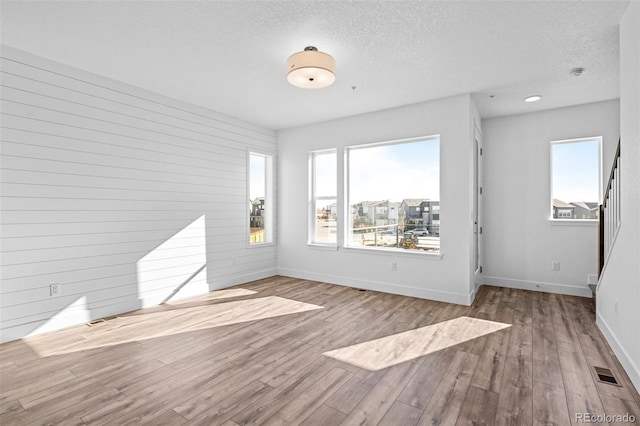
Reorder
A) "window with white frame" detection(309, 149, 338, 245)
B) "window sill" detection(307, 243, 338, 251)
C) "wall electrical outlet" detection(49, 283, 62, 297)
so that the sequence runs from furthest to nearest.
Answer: "window with white frame" detection(309, 149, 338, 245), "window sill" detection(307, 243, 338, 251), "wall electrical outlet" detection(49, 283, 62, 297)

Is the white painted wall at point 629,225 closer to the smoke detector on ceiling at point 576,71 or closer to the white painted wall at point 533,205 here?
the smoke detector on ceiling at point 576,71

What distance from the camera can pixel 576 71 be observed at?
11.5 feet

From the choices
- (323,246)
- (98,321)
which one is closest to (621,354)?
(323,246)

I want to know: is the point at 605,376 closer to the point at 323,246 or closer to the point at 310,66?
the point at 310,66

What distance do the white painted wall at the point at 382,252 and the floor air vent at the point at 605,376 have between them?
1740 mm

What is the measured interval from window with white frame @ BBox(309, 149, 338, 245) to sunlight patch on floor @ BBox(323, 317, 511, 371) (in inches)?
98.0

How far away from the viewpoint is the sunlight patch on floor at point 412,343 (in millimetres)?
2736

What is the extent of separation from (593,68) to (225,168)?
4.88 meters

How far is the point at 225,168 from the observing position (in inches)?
205

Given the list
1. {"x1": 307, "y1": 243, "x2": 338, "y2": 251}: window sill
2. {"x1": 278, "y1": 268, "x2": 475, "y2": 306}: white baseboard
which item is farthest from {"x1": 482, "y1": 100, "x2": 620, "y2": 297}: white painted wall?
{"x1": 307, "y1": 243, "x2": 338, "y2": 251}: window sill

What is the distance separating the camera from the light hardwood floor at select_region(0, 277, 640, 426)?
202 cm

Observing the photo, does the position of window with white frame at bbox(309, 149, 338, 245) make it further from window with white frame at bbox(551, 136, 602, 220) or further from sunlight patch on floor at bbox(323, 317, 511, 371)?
window with white frame at bbox(551, 136, 602, 220)

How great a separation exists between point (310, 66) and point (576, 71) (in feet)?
9.63

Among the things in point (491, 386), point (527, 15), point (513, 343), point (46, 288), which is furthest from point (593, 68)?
point (46, 288)
